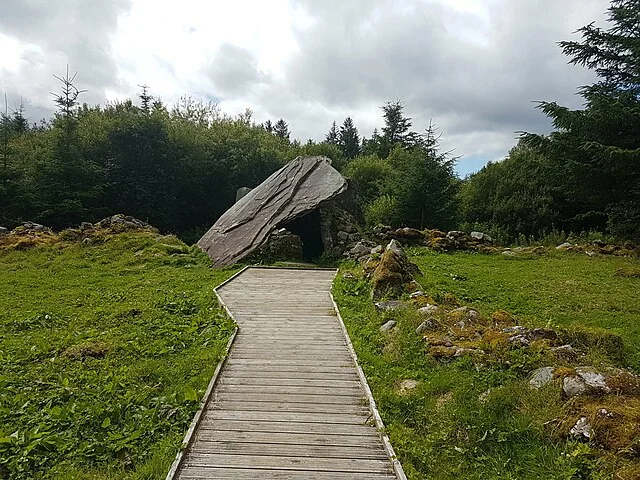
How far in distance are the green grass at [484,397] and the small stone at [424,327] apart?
0.30 ft

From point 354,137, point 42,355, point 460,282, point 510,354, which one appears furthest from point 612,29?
point 354,137

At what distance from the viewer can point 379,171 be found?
26422 mm

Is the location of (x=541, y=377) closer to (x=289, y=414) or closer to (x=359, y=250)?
(x=289, y=414)

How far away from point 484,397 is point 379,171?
23.0m

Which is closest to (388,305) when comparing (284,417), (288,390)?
(288,390)

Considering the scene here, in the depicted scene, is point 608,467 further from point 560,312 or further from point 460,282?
point 460,282

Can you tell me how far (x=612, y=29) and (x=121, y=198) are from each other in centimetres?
1978

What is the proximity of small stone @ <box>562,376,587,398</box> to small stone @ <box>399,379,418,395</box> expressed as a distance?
1388 millimetres

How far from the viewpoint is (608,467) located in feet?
9.62

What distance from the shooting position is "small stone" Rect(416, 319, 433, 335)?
18.6 feet

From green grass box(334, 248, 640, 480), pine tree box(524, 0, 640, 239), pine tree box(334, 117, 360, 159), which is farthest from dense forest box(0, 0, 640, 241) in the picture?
pine tree box(334, 117, 360, 159)

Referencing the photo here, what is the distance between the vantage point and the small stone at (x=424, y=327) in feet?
18.6

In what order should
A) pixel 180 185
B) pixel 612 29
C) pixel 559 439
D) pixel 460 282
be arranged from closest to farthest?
pixel 559 439
pixel 460 282
pixel 612 29
pixel 180 185

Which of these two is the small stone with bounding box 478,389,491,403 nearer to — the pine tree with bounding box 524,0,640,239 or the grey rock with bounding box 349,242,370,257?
the grey rock with bounding box 349,242,370,257
